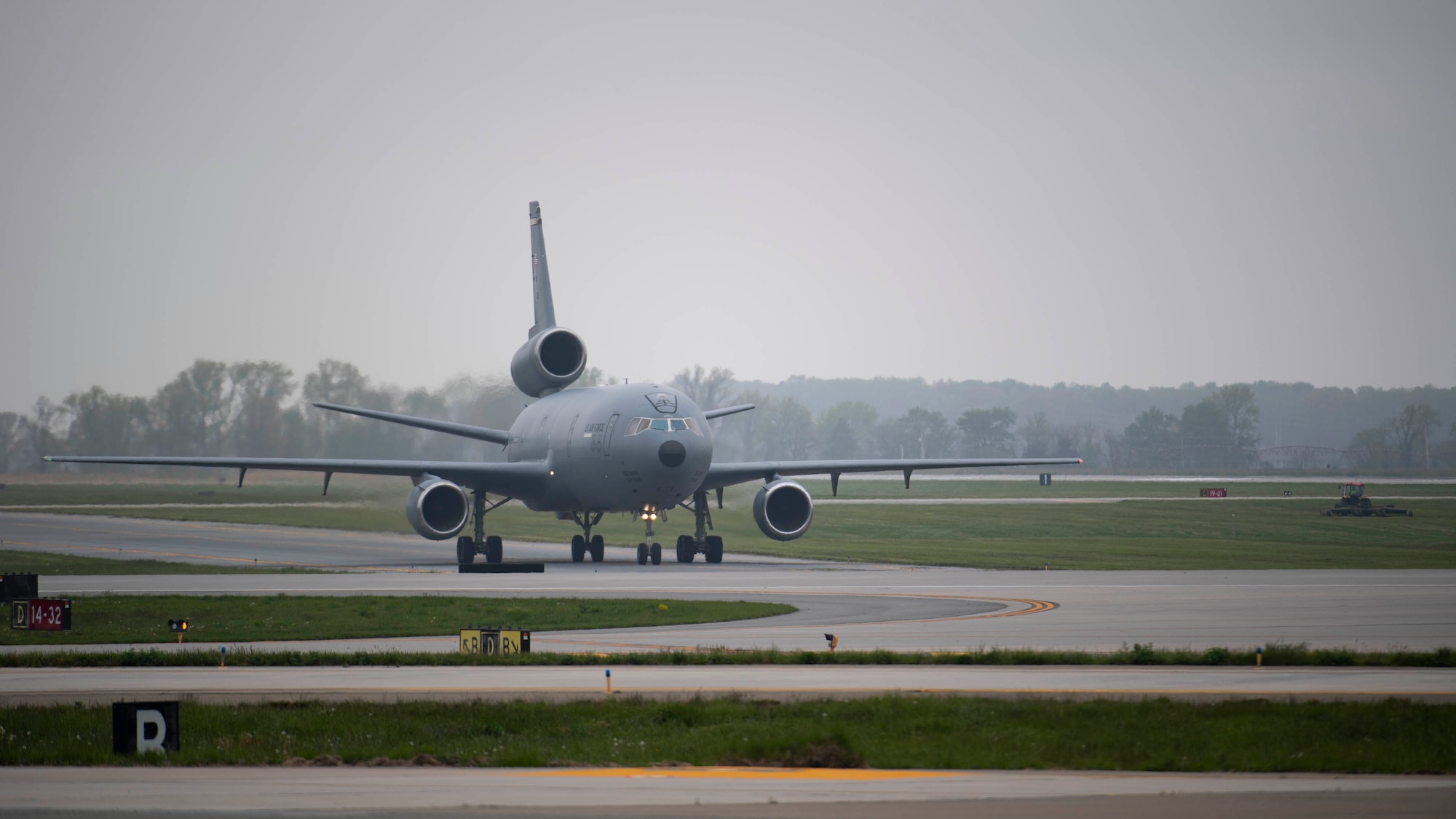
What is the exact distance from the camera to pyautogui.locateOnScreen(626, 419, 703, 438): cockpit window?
44.7 metres

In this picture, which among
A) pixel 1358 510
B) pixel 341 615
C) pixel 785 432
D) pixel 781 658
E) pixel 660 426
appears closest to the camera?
pixel 781 658

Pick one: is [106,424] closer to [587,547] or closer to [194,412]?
[194,412]

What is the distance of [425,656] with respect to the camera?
832 inches

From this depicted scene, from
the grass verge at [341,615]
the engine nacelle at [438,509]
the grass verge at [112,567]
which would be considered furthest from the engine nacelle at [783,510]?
the grass verge at [341,615]

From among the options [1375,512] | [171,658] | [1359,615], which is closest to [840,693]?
[171,658]

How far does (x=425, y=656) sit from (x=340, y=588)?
15.3 m

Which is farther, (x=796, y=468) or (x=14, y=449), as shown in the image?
(x=14, y=449)

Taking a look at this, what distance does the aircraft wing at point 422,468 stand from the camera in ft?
154

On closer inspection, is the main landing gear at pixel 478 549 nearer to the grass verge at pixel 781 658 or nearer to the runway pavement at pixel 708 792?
the grass verge at pixel 781 658

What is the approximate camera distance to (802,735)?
13750 mm

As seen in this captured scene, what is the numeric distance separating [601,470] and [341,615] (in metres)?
18.6

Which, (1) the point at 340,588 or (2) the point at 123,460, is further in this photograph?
(2) the point at 123,460

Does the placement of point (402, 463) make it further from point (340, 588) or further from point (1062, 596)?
→ point (1062, 596)

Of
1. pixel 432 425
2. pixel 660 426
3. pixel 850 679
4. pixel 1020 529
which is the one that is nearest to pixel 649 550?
pixel 660 426
